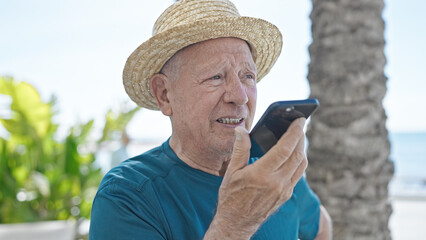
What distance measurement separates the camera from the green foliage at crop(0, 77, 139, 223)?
4184 mm

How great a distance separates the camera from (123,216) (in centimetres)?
124

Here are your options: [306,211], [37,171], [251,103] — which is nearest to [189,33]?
[251,103]

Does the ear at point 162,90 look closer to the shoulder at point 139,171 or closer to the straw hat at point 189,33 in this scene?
the straw hat at point 189,33

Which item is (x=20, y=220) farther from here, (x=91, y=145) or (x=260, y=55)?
(x=260, y=55)

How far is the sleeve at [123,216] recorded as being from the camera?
122 centimetres

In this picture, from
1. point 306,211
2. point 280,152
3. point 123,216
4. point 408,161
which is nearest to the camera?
point 280,152

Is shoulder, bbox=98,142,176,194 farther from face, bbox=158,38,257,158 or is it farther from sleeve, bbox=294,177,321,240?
sleeve, bbox=294,177,321,240

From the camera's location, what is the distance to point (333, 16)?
2.72 m

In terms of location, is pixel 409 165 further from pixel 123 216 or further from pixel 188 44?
pixel 123 216

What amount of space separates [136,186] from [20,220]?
3.34 meters

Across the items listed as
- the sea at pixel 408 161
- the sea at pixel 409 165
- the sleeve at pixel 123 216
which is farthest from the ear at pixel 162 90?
the sea at pixel 409 165

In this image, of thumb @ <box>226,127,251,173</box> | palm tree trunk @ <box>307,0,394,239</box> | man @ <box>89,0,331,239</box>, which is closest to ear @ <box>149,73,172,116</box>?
man @ <box>89,0,331,239</box>

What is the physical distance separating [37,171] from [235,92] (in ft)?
13.0

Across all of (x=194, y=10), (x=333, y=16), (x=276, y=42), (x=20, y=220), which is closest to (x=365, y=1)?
(x=333, y=16)
